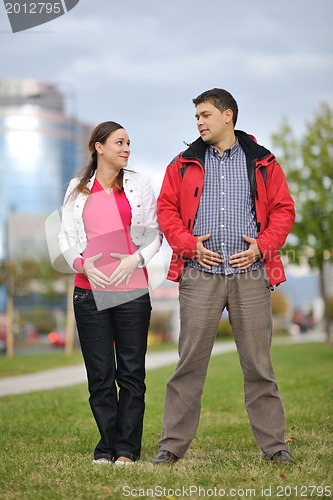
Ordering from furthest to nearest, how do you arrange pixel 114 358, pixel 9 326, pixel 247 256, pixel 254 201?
pixel 9 326 < pixel 114 358 < pixel 254 201 < pixel 247 256

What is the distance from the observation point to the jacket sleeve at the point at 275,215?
184 inches

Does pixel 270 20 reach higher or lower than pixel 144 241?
higher

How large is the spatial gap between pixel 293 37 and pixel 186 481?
7659 mm

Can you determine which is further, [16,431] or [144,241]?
[16,431]

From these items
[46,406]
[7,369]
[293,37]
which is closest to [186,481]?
[46,406]

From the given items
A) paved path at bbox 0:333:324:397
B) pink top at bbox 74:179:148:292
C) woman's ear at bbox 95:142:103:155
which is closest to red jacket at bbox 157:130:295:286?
pink top at bbox 74:179:148:292

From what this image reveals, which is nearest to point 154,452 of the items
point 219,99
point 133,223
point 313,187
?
point 133,223

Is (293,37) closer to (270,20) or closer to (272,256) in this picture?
(270,20)

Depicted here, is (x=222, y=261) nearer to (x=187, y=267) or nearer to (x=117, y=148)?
(x=187, y=267)

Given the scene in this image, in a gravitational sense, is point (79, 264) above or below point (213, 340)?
above

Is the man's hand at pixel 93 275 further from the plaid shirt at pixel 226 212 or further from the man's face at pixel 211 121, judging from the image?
the man's face at pixel 211 121

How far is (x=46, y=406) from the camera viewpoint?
27.2 ft

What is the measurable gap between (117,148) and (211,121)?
598 millimetres

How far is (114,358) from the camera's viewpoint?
4887mm
